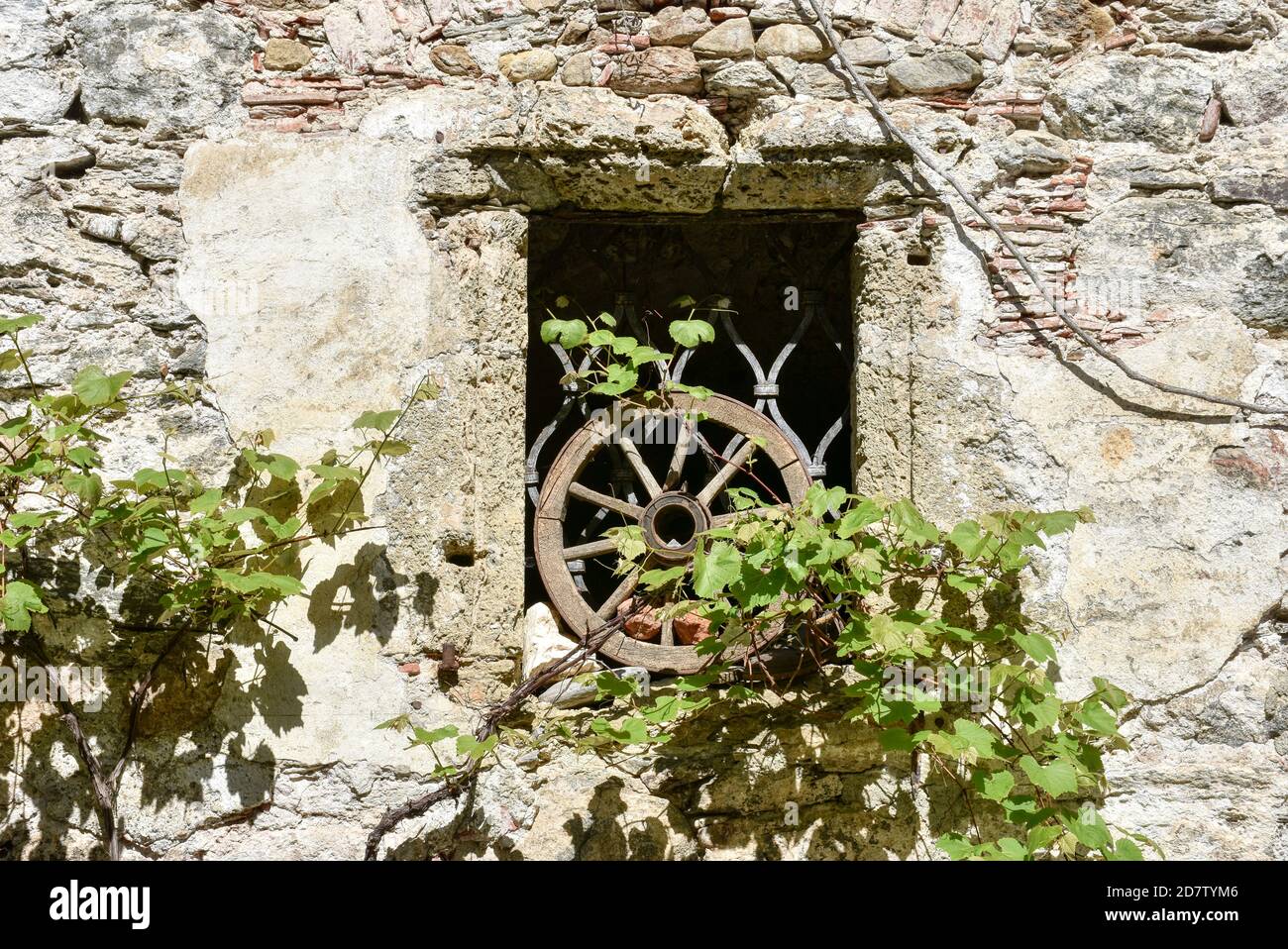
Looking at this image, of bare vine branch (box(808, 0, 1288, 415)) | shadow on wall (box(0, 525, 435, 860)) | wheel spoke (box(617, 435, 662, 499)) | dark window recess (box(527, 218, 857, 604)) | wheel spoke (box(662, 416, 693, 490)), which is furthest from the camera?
dark window recess (box(527, 218, 857, 604))

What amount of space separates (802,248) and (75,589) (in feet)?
7.19

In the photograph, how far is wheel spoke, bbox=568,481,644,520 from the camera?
10.8 feet

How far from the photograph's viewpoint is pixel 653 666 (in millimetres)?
3201

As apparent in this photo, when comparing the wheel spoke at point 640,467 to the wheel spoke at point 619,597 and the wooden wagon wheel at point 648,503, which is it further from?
the wheel spoke at point 619,597

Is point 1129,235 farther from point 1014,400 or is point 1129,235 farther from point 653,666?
point 653,666

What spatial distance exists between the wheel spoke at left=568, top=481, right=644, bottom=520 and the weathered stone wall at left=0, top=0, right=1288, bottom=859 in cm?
20

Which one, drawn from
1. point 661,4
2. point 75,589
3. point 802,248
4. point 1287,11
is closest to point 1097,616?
point 802,248

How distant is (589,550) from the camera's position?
10.8 ft

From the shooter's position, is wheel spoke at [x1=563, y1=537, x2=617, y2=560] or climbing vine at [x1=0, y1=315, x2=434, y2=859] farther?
wheel spoke at [x1=563, y1=537, x2=617, y2=560]

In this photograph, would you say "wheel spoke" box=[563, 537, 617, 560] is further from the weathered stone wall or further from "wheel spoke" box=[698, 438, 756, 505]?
"wheel spoke" box=[698, 438, 756, 505]

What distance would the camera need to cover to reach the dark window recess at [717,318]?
3420mm

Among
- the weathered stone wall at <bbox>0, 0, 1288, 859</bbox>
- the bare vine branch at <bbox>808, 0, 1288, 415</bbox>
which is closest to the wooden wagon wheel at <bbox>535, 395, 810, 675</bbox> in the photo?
the weathered stone wall at <bbox>0, 0, 1288, 859</bbox>

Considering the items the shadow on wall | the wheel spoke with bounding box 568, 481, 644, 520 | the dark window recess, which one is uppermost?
the dark window recess

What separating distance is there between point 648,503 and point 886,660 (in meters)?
0.85
